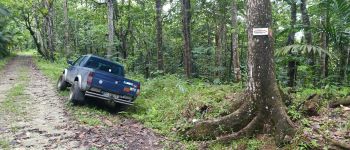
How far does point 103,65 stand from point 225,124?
6.78 meters

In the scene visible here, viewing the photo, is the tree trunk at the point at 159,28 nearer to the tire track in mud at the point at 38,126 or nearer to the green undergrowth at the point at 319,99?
the tire track in mud at the point at 38,126

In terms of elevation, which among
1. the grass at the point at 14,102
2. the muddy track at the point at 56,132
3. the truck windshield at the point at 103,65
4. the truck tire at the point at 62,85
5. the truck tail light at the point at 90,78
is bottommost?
Answer: the muddy track at the point at 56,132

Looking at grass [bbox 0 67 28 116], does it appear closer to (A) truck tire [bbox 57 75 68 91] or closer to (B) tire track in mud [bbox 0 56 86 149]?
(B) tire track in mud [bbox 0 56 86 149]

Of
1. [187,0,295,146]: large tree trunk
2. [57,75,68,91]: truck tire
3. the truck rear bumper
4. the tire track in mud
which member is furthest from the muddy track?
[57,75,68,91]: truck tire

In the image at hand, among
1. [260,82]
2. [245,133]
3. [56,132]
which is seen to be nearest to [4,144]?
[56,132]

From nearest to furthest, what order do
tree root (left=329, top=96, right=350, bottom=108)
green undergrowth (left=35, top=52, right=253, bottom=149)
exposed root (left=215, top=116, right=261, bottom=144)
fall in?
exposed root (left=215, top=116, right=261, bottom=144), tree root (left=329, top=96, right=350, bottom=108), green undergrowth (left=35, top=52, right=253, bottom=149)

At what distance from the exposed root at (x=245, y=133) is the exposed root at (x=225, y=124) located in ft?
0.61

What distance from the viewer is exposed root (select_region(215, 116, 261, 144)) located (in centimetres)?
683

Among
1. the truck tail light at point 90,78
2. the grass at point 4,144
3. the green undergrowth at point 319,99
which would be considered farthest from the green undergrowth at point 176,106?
the grass at point 4,144

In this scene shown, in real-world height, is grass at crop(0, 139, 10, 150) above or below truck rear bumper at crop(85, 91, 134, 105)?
below

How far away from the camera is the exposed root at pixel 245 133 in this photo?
6.83 metres

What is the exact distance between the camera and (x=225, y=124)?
23.8 ft

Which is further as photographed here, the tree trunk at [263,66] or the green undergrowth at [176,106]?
the green undergrowth at [176,106]

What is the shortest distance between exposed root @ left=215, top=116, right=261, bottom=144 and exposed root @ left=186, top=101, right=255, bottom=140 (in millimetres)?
186
